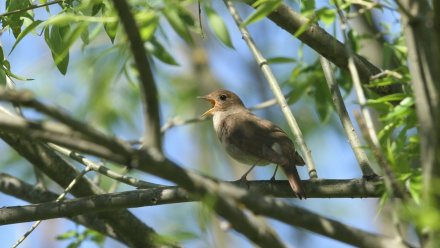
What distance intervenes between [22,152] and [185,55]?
6381 millimetres

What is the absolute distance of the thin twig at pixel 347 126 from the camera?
450 centimetres

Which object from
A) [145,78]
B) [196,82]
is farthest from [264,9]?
[196,82]

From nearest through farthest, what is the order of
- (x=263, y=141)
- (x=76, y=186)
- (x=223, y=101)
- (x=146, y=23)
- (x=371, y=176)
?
(x=146, y=23), (x=371, y=176), (x=76, y=186), (x=263, y=141), (x=223, y=101)

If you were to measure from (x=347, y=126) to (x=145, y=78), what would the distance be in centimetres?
234

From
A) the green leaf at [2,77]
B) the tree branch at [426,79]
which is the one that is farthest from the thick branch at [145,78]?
the green leaf at [2,77]

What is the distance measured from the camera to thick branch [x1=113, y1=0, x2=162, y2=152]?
2.68 metres

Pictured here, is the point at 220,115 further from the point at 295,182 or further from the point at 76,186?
the point at 295,182

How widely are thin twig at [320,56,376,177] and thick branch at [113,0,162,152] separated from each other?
196cm

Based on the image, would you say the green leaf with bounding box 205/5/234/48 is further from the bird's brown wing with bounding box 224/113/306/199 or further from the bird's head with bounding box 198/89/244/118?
the bird's head with bounding box 198/89/244/118

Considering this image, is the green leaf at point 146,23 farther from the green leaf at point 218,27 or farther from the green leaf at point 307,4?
the green leaf at point 307,4

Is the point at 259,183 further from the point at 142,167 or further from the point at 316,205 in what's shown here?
the point at 316,205

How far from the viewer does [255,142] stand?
20.8 ft

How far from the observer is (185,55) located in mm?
11781

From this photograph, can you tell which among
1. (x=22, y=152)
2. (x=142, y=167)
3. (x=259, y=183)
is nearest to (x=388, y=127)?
(x=142, y=167)
